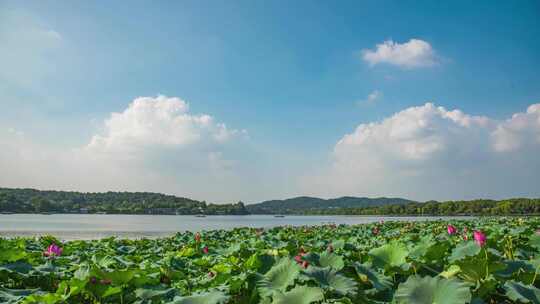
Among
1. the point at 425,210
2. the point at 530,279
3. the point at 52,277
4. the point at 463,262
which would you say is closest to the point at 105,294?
the point at 52,277

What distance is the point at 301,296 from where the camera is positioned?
97.7 inches

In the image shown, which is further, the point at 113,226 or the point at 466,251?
the point at 113,226

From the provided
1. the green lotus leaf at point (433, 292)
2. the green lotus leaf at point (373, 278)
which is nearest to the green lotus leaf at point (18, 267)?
the green lotus leaf at point (373, 278)

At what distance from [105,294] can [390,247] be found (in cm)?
243

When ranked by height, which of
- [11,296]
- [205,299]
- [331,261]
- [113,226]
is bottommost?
[113,226]

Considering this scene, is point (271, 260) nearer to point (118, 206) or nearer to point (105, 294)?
point (105, 294)

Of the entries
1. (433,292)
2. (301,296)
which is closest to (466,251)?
(433,292)

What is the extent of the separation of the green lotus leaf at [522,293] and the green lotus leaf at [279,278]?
1.33 m

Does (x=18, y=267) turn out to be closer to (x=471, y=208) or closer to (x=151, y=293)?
(x=151, y=293)

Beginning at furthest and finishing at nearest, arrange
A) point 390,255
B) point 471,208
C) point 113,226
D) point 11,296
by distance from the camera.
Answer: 1. point 471,208
2. point 113,226
3. point 390,255
4. point 11,296

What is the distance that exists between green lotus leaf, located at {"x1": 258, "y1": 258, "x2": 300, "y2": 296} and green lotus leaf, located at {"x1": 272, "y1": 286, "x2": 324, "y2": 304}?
29 centimetres

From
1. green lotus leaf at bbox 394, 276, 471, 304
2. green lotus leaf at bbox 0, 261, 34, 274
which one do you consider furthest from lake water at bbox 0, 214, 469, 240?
green lotus leaf at bbox 394, 276, 471, 304

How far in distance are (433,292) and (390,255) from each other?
1357 millimetres

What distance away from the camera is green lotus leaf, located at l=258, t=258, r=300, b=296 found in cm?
288
